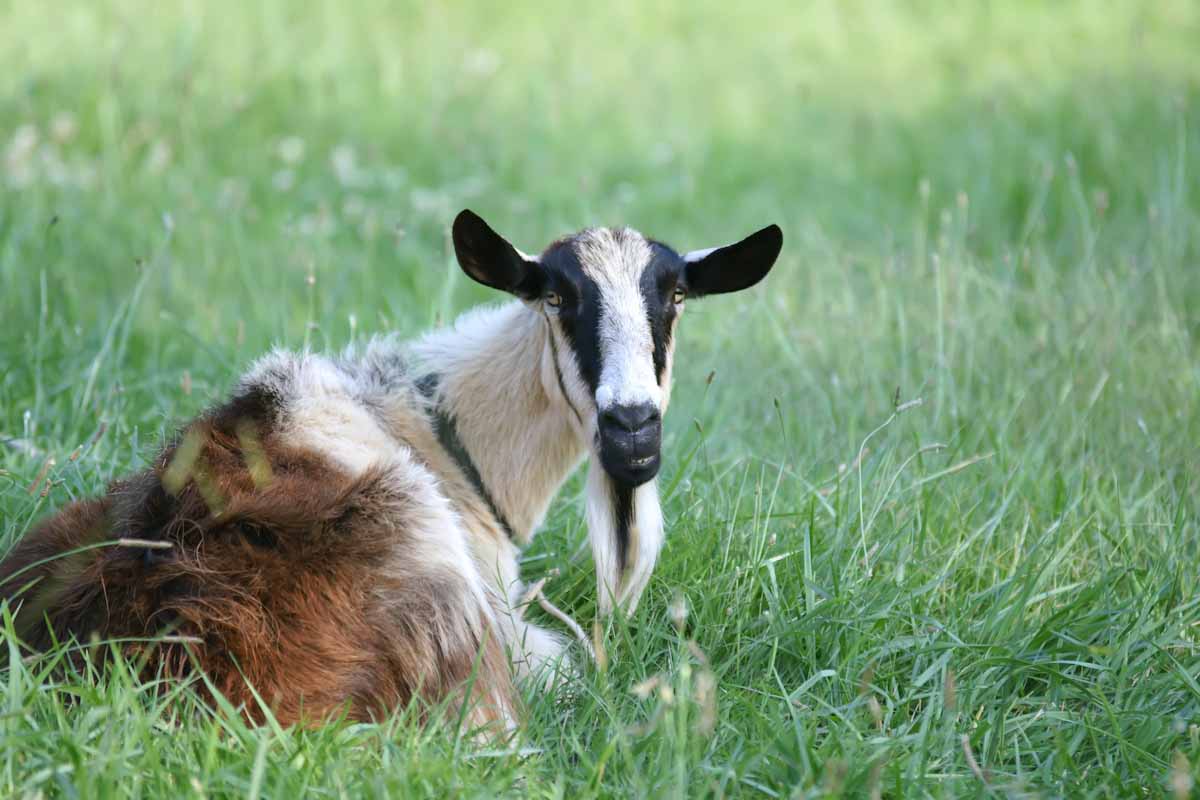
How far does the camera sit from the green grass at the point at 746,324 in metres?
3.02

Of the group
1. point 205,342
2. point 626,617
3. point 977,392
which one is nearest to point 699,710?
point 626,617

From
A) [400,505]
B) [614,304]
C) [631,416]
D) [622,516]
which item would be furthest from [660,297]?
[400,505]

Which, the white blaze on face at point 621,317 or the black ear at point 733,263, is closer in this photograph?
the white blaze on face at point 621,317

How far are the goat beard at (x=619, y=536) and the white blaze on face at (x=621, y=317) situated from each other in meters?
0.37

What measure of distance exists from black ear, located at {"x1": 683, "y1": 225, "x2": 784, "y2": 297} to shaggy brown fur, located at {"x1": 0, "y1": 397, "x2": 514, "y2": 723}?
1.12 m

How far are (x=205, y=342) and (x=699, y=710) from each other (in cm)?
306

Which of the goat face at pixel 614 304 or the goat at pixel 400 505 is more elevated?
the goat face at pixel 614 304

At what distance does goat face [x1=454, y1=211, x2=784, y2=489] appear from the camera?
10.8 feet

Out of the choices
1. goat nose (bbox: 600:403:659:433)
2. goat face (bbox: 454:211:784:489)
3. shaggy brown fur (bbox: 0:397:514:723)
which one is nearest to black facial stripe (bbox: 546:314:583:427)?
goat face (bbox: 454:211:784:489)

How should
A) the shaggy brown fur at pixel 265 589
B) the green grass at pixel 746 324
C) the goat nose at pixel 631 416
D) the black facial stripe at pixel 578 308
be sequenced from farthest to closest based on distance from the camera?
the black facial stripe at pixel 578 308
the goat nose at pixel 631 416
the green grass at pixel 746 324
the shaggy brown fur at pixel 265 589

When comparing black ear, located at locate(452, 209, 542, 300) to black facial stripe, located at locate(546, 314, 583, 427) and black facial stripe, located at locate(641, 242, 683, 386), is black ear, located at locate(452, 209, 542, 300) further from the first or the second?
black facial stripe, located at locate(641, 242, 683, 386)

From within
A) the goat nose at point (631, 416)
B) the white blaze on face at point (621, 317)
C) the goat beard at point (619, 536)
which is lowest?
the goat beard at point (619, 536)

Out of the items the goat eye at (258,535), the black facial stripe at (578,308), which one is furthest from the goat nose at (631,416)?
the goat eye at (258,535)

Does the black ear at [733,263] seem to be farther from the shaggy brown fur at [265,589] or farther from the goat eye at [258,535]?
the goat eye at [258,535]
